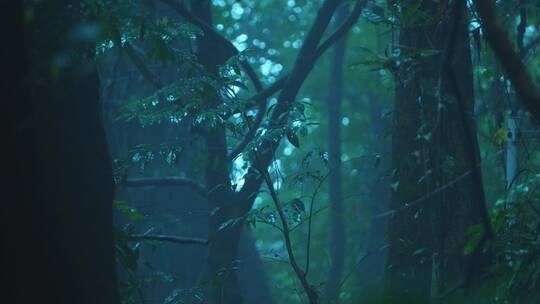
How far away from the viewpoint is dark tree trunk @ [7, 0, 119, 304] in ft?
7.73

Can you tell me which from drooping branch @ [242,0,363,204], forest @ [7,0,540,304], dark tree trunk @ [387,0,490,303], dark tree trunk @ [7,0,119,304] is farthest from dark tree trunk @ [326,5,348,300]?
dark tree trunk @ [7,0,119,304]

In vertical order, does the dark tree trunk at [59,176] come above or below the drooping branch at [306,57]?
below

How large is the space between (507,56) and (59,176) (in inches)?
74.5

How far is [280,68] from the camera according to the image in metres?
15.4

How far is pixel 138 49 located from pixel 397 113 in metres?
3.78

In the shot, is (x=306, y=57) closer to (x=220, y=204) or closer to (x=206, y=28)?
(x=206, y=28)

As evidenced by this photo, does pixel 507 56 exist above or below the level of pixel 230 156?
below

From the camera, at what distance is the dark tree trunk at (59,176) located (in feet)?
7.73

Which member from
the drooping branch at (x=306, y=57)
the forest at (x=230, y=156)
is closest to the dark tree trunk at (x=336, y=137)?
the forest at (x=230, y=156)

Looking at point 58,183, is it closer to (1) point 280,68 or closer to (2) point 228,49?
(2) point 228,49

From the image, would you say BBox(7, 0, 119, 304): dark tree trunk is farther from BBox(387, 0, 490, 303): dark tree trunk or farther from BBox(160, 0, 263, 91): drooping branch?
BBox(160, 0, 263, 91): drooping branch

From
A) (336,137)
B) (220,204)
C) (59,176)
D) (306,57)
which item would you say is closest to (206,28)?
(306,57)

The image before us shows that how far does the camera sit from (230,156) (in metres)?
6.14

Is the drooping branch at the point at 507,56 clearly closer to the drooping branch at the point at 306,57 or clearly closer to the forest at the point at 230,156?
the forest at the point at 230,156
